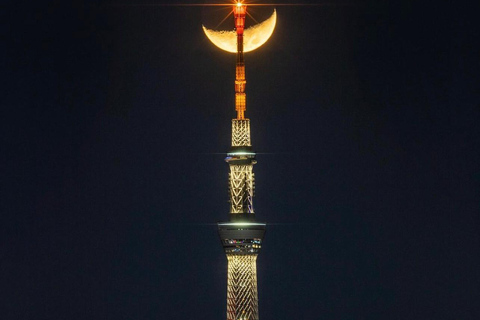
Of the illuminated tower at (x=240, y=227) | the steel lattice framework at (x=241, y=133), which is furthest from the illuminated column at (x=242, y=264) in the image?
the steel lattice framework at (x=241, y=133)

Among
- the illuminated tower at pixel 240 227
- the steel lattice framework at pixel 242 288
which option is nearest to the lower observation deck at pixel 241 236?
the illuminated tower at pixel 240 227

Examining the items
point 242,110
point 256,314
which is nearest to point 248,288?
point 256,314

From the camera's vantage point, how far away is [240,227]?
183m

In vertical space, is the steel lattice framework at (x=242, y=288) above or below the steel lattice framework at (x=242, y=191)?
below

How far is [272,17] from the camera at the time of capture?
609ft

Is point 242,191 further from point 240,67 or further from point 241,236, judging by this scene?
point 240,67

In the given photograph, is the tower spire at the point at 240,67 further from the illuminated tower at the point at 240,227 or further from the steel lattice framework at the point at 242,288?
the steel lattice framework at the point at 242,288

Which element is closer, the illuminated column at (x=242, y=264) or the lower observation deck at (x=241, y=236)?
the lower observation deck at (x=241, y=236)

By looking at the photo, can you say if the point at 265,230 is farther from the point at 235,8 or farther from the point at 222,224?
the point at 235,8

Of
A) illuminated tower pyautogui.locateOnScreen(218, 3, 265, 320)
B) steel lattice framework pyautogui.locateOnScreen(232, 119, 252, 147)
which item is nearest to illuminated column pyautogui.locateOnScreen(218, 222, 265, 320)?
illuminated tower pyautogui.locateOnScreen(218, 3, 265, 320)

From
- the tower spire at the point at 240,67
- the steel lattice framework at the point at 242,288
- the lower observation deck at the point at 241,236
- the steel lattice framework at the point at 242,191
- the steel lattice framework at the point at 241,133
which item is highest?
the tower spire at the point at 240,67

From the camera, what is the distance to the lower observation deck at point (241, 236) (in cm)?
18338

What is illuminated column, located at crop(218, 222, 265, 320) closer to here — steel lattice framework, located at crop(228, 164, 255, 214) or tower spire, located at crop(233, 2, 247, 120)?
steel lattice framework, located at crop(228, 164, 255, 214)

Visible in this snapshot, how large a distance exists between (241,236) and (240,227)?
3.20 ft
